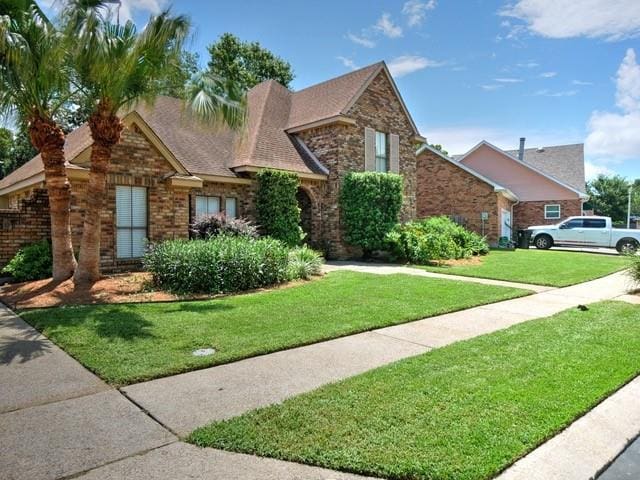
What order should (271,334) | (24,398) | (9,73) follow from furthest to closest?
(9,73), (271,334), (24,398)

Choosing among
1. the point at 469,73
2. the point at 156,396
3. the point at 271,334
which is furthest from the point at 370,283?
the point at 469,73

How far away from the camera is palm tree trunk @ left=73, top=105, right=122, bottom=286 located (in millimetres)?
9922

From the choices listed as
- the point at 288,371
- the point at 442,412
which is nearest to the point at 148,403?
the point at 288,371

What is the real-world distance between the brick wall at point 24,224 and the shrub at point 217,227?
3980 mm

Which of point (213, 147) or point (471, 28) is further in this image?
point (213, 147)

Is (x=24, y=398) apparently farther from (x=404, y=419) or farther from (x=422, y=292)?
(x=422, y=292)

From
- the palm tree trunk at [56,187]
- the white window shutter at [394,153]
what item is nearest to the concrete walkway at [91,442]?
the palm tree trunk at [56,187]

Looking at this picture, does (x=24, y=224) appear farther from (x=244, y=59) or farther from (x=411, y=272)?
(x=244, y=59)

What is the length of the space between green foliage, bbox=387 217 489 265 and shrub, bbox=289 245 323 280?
485 centimetres

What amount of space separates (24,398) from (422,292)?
25.8 ft

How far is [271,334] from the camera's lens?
662cm

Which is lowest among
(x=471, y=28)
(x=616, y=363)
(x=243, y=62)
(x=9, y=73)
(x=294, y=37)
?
(x=616, y=363)

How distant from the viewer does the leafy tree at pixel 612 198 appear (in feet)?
159

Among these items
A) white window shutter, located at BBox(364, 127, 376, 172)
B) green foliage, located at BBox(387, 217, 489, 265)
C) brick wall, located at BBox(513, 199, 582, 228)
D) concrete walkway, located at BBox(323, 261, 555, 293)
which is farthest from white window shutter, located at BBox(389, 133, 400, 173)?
brick wall, located at BBox(513, 199, 582, 228)
